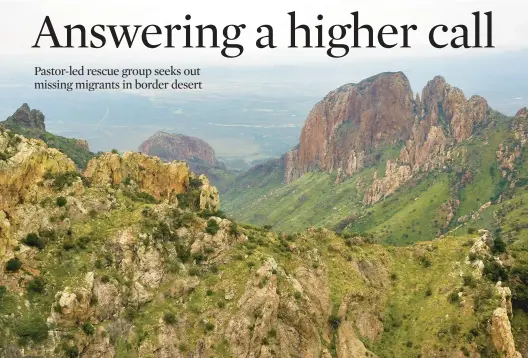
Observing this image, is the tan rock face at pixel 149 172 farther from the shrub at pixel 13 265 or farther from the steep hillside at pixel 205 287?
the shrub at pixel 13 265

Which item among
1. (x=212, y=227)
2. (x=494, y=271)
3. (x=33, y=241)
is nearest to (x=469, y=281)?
(x=494, y=271)

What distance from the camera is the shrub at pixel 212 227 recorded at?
241ft

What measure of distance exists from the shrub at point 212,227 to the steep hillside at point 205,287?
7.3 inches

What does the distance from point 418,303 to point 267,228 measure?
1190 inches

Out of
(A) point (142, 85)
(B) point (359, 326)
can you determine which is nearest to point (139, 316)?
(B) point (359, 326)

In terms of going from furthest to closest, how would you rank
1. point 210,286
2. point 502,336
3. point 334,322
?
1. point 334,322
2. point 210,286
3. point 502,336

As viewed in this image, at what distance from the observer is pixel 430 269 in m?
81.9

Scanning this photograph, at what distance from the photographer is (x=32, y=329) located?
51250 millimetres

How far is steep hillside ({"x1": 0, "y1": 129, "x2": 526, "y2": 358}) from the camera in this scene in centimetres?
5631

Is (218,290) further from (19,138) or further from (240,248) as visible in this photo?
(19,138)

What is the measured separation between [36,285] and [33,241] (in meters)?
7.20

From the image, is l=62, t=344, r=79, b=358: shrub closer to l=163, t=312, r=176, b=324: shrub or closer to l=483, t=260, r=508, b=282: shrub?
l=163, t=312, r=176, b=324: shrub

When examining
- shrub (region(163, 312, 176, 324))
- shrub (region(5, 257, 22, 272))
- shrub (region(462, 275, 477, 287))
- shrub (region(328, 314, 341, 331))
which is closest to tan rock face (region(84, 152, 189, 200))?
shrub (region(5, 257, 22, 272))

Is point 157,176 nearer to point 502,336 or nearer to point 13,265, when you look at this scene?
point 13,265
